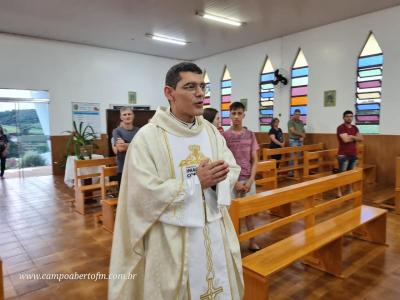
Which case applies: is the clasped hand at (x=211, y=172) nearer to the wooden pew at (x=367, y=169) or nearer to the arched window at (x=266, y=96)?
the wooden pew at (x=367, y=169)

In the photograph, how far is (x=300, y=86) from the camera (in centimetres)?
745

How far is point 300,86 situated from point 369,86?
163cm

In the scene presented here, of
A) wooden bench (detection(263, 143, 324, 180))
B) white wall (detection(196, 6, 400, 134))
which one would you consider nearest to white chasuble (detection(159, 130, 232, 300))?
wooden bench (detection(263, 143, 324, 180))

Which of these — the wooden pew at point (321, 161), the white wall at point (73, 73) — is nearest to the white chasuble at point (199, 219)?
the wooden pew at point (321, 161)

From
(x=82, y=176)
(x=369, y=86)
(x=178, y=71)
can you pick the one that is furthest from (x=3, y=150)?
(x=369, y=86)

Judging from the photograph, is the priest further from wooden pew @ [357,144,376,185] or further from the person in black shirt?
wooden pew @ [357,144,376,185]

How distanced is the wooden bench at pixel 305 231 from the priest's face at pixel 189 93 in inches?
37.6

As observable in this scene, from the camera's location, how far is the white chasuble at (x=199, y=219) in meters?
1.19

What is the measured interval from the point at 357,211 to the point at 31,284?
312cm

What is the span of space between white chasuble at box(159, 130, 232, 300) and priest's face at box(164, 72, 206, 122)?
135 mm

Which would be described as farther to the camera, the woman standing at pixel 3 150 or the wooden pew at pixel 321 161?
the woman standing at pixel 3 150

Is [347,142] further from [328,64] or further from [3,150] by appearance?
[3,150]

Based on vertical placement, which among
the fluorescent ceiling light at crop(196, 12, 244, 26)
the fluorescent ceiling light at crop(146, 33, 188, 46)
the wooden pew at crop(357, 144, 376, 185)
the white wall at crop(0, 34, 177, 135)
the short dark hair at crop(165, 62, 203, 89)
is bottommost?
the wooden pew at crop(357, 144, 376, 185)

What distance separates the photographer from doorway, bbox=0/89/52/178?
733 cm
